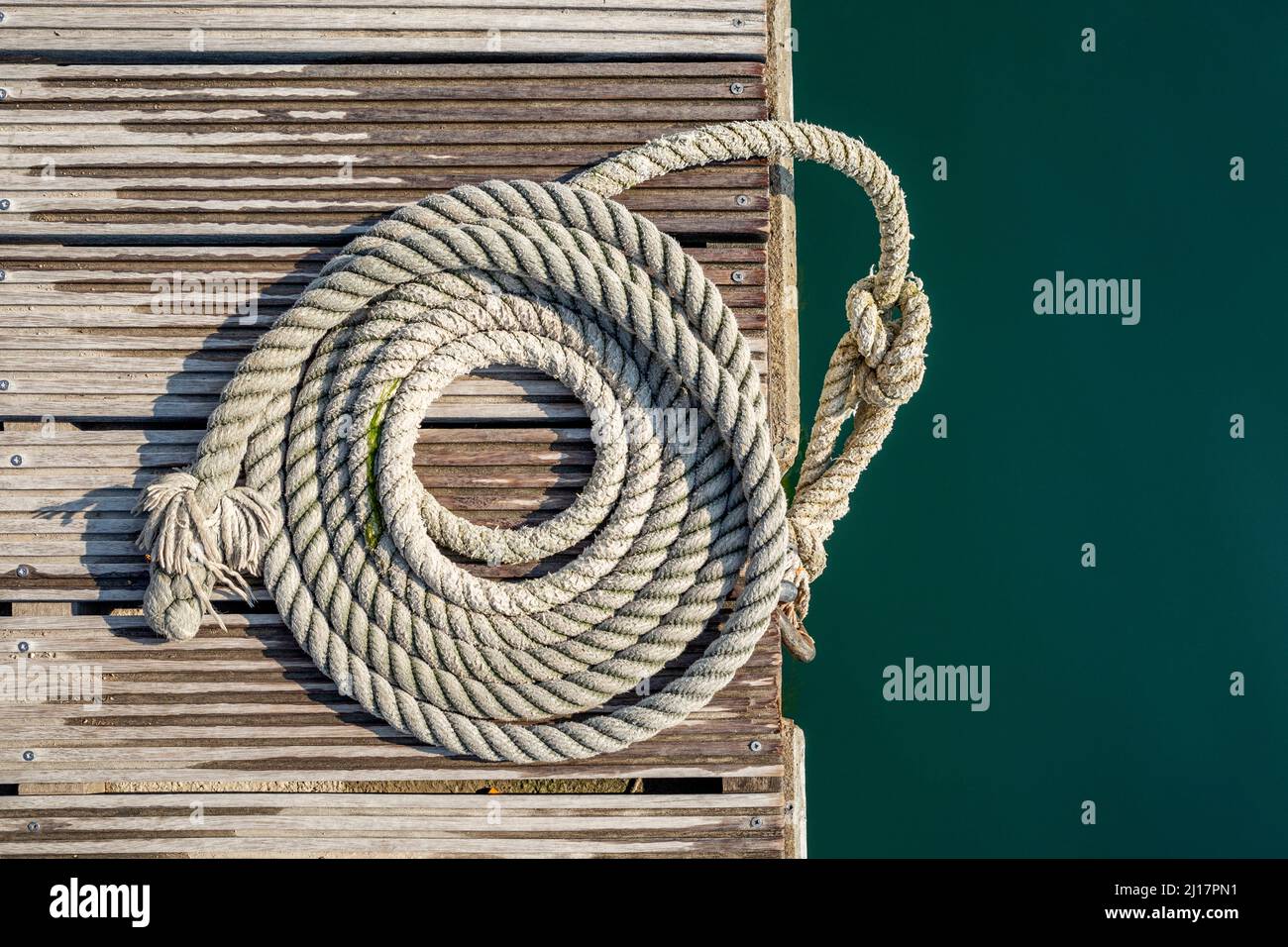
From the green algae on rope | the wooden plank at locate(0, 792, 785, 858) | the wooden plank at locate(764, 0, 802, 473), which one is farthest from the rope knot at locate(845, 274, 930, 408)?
the wooden plank at locate(0, 792, 785, 858)

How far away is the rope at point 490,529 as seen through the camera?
7.84 ft

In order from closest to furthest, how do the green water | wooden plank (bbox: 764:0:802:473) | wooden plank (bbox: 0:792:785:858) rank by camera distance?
1. wooden plank (bbox: 0:792:785:858)
2. wooden plank (bbox: 764:0:802:473)
3. the green water

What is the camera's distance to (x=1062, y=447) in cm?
364

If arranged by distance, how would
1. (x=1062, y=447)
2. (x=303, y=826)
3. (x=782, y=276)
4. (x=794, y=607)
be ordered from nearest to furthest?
(x=303, y=826) < (x=794, y=607) < (x=782, y=276) < (x=1062, y=447)

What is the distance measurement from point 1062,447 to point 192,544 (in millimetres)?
2870

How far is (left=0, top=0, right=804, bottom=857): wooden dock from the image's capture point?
250cm

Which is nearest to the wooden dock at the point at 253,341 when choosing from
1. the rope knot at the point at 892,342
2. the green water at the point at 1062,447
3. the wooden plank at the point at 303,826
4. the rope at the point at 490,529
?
the wooden plank at the point at 303,826

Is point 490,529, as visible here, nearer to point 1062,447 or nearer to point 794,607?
point 794,607

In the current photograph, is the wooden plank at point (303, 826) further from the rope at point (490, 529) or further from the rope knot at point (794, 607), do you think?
the rope knot at point (794, 607)

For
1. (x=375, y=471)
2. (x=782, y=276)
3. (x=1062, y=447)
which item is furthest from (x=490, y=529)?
(x=1062, y=447)

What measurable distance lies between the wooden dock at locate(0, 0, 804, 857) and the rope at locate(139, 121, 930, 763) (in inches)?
5.3

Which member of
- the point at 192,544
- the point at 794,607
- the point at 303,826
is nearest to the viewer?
the point at 192,544

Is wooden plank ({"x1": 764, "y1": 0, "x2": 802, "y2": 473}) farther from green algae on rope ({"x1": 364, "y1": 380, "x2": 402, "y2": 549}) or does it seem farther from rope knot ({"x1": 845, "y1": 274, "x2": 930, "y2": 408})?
green algae on rope ({"x1": 364, "y1": 380, "x2": 402, "y2": 549})

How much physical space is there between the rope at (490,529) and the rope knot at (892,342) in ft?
1.35
